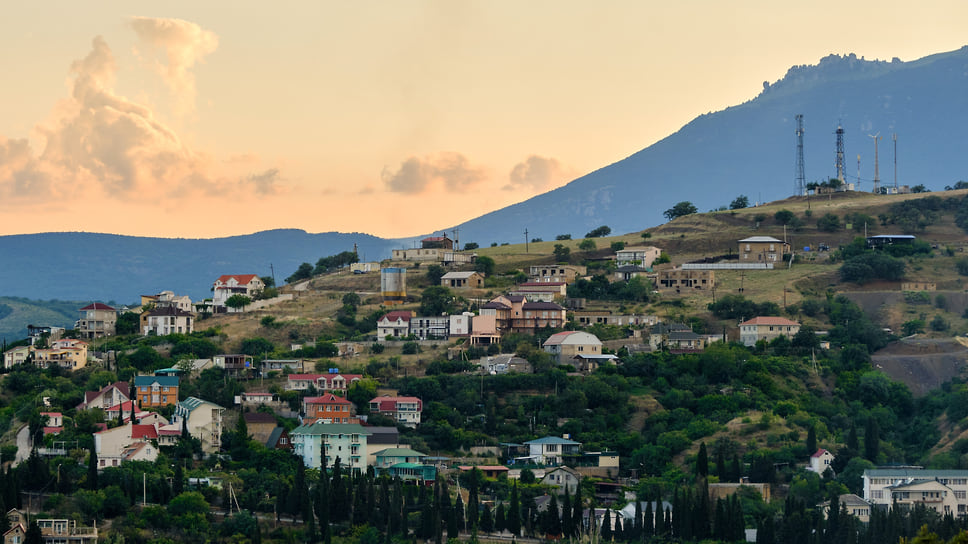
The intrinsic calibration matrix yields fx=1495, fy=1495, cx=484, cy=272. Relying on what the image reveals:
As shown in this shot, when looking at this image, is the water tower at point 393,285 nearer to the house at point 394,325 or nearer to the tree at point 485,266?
the tree at point 485,266

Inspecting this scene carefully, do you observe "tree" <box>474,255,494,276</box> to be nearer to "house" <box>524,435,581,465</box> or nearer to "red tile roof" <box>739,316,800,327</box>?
"red tile roof" <box>739,316,800,327</box>

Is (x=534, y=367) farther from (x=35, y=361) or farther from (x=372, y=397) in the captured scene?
(x=35, y=361)

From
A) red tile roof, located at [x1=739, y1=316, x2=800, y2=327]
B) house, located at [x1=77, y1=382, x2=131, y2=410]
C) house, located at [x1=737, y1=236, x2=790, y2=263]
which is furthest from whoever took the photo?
house, located at [x1=737, y1=236, x2=790, y2=263]

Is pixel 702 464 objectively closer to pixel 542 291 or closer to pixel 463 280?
pixel 542 291

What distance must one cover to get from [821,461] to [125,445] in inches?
1248

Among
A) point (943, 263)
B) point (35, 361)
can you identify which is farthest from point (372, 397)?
point (943, 263)

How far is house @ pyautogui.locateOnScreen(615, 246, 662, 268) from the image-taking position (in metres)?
105

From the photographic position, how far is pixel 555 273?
10275 centimetres

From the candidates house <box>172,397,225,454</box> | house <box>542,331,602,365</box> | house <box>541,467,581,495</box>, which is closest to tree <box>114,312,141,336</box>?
house <box>172,397,225,454</box>

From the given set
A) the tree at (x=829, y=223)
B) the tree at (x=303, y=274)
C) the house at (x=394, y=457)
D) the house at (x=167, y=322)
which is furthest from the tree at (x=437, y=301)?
the tree at (x=829, y=223)

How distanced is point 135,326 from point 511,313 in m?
23.9

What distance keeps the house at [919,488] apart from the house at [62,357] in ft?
145

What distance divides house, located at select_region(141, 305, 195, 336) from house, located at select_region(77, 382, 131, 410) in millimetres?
15376

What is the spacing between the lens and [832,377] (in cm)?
8050
